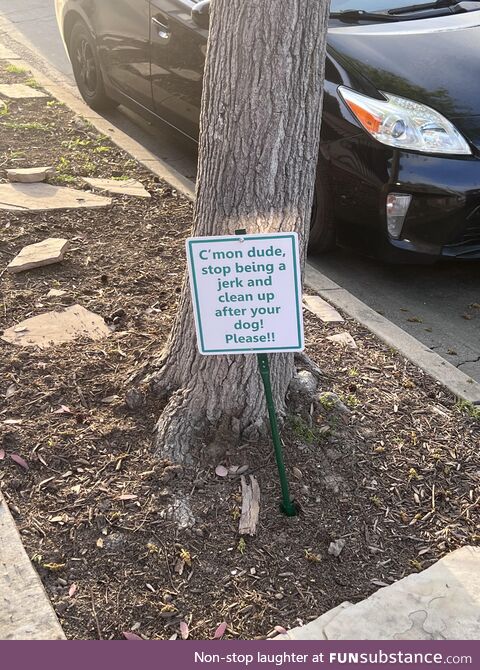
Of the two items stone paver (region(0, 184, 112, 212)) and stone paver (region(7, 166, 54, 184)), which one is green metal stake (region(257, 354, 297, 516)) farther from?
stone paver (region(7, 166, 54, 184))

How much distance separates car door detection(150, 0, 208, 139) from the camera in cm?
541

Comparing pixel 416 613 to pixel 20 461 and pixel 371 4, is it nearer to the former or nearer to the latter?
pixel 20 461

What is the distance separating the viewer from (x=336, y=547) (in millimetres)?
2770

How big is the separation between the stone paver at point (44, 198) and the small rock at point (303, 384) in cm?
244

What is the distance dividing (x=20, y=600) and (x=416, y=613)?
1.23 m

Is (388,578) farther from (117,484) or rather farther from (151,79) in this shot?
(151,79)

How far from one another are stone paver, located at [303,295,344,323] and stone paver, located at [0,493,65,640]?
203 cm

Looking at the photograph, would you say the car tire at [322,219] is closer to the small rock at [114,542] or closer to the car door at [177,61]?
the car door at [177,61]

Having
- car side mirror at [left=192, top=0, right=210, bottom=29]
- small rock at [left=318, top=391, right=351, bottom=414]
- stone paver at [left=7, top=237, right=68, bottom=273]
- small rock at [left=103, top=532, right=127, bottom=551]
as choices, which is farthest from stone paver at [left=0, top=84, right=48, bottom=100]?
small rock at [left=103, top=532, right=127, bottom=551]

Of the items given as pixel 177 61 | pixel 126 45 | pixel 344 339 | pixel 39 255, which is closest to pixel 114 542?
pixel 344 339

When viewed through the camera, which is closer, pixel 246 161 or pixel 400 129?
pixel 246 161

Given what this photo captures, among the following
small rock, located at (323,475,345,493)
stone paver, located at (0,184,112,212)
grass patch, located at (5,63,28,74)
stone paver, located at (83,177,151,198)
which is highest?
grass patch, located at (5,63,28,74)

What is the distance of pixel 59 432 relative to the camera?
3104mm

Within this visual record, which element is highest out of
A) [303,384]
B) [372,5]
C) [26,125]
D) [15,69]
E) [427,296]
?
[372,5]
